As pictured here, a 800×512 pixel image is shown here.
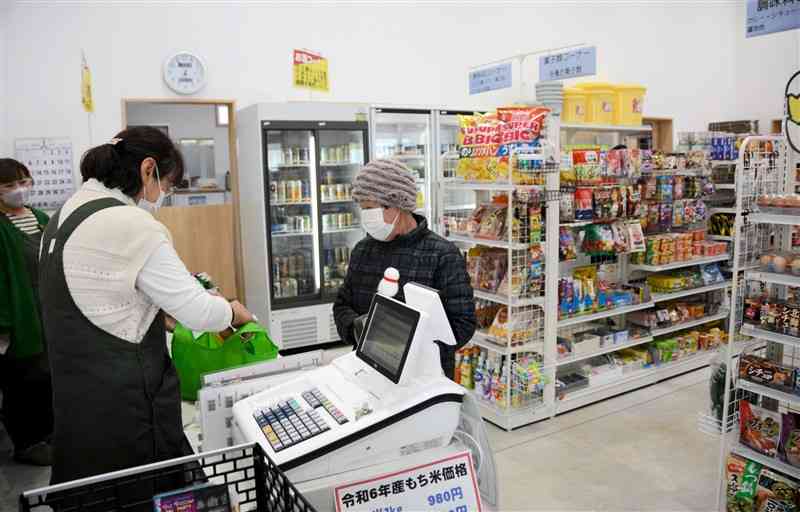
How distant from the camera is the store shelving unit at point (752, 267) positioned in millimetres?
2920

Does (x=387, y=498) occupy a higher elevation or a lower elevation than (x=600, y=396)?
higher

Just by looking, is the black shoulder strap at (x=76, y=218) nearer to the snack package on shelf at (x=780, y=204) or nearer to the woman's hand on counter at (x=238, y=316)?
the woman's hand on counter at (x=238, y=316)

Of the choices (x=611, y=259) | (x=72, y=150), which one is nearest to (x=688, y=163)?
(x=611, y=259)

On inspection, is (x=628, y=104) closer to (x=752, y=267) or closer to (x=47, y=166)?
(x=752, y=267)

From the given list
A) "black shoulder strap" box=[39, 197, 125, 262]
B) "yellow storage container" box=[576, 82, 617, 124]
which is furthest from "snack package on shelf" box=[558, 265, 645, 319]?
"black shoulder strap" box=[39, 197, 125, 262]

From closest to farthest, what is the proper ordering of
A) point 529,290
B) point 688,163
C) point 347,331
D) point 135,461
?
point 135,461
point 347,331
point 529,290
point 688,163

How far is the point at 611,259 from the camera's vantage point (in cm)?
526

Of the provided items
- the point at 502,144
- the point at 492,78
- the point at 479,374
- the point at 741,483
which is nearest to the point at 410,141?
the point at 492,78

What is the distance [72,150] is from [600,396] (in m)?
4.93

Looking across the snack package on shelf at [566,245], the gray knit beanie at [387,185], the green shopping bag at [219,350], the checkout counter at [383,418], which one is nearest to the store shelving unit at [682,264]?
the snack package on shelf at [566,245]

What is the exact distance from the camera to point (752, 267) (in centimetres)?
305

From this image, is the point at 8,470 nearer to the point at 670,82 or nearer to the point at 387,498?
the point at 387,498

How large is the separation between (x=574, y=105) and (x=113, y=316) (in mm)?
4148

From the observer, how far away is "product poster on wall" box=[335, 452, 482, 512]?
1.40 meters
